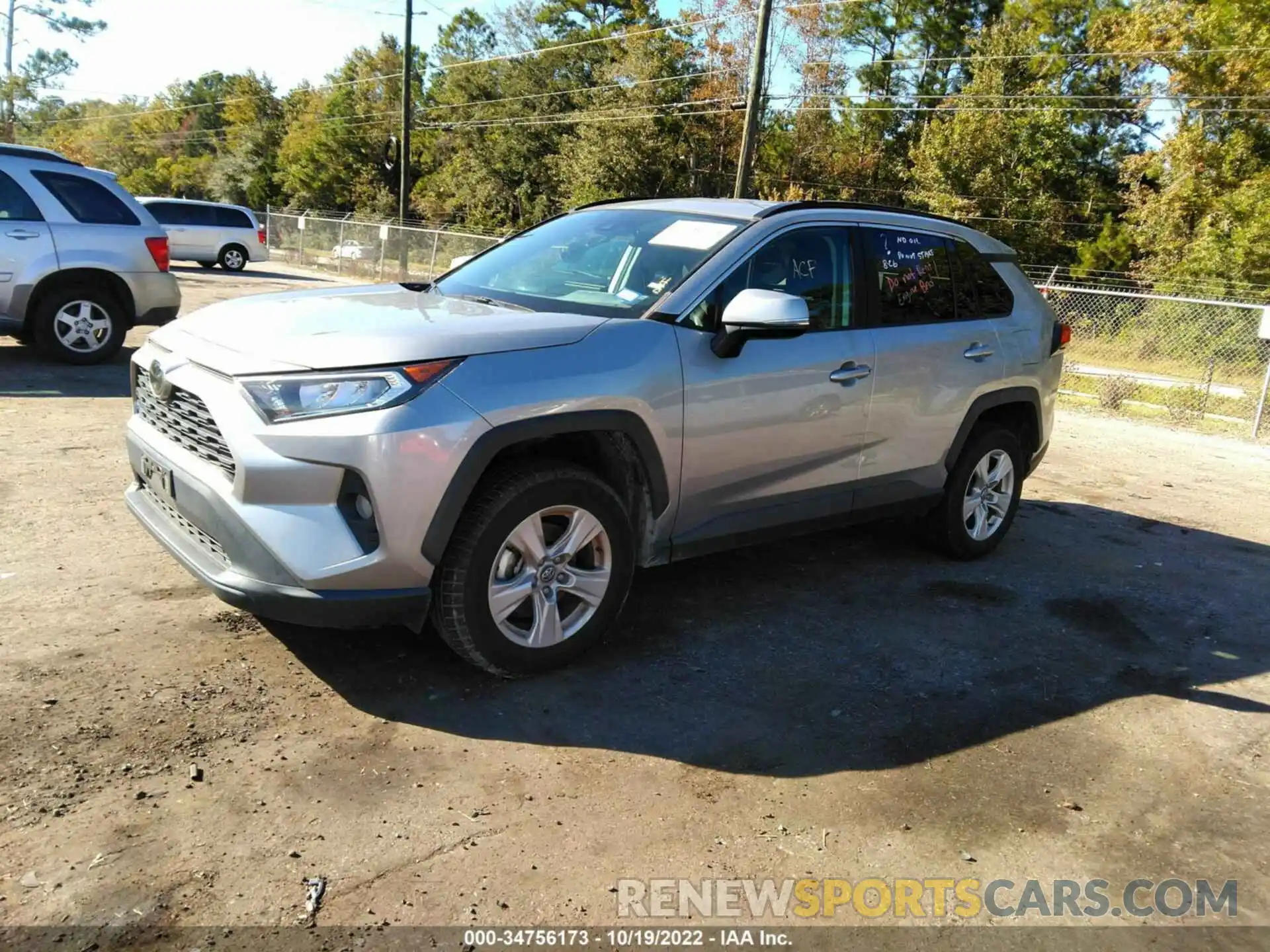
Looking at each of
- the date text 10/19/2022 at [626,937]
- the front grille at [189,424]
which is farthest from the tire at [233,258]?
the date text 10/19/2022 at [626,937]

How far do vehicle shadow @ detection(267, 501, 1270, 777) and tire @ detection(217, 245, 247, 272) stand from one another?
2342 centimetres

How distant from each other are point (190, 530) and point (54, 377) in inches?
250

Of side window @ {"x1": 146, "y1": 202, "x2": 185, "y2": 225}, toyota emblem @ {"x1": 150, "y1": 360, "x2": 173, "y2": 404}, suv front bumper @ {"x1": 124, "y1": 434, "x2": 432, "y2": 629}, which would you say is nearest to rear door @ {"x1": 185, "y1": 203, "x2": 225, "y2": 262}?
side window @ {"x1": 146, "y1": 202, "x2": 185, "y2": 225}

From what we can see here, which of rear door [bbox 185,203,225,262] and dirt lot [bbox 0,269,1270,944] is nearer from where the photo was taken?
dirt lot [bbox 0,269,1270,944]

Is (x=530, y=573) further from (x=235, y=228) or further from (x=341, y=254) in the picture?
(x=341, y=254)

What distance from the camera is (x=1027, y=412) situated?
19.0 ft

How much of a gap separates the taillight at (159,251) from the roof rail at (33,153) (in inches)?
33.4

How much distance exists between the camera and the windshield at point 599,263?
408cm

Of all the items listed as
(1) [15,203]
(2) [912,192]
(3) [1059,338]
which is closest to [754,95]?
(1) [15,203]

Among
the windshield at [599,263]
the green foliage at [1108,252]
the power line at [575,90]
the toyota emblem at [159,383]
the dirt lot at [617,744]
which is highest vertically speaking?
the power line at [575,90]

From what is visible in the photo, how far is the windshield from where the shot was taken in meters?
4.08

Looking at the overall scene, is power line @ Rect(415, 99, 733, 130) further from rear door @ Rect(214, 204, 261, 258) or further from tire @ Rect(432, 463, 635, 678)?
tire @ Rect(432, 463, 635, 678)

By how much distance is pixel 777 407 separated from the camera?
421 cm

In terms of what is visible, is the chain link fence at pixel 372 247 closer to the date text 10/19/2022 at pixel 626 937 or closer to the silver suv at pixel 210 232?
the silver suv at pixel 210 232
